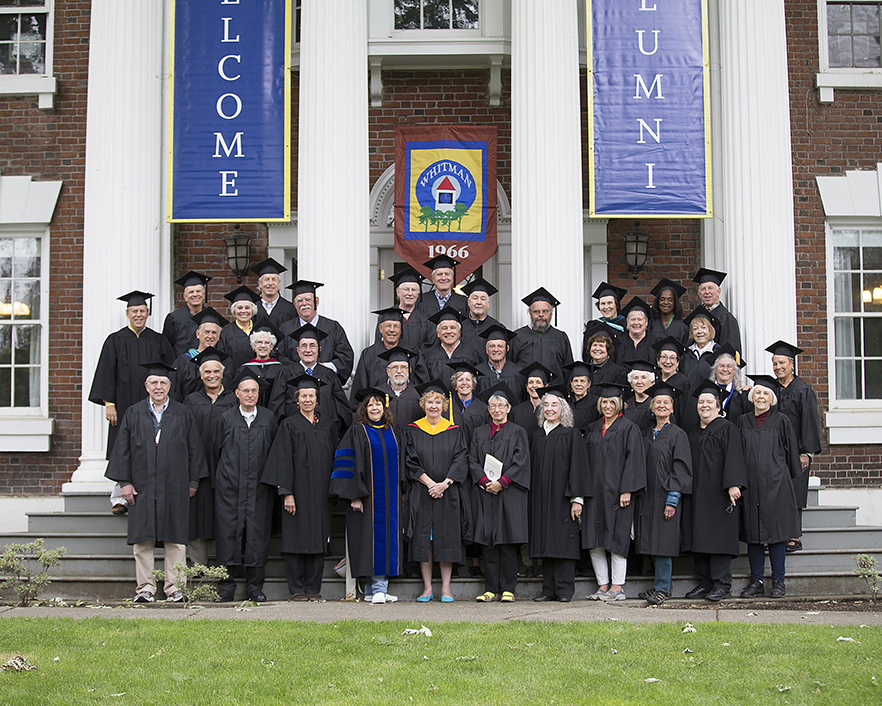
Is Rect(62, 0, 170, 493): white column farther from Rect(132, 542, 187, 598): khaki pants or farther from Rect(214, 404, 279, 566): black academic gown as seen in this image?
Rect(214, 404, 279, 566): black academic gown

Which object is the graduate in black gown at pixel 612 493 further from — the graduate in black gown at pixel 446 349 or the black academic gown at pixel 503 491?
the graduate in black gown at pixel 446 349

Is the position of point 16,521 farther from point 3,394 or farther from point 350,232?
point 350,232

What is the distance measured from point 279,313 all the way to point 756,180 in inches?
197

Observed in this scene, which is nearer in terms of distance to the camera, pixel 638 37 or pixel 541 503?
pixel 541 503

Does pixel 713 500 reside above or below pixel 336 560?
above

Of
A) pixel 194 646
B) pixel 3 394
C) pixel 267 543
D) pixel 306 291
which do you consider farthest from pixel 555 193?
pixel 3 394

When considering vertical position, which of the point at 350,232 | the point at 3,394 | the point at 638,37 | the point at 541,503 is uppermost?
the point at 638,37

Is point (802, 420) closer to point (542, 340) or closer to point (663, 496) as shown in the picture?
point (663, 496)

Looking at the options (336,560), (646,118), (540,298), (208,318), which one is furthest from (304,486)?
(646,118)

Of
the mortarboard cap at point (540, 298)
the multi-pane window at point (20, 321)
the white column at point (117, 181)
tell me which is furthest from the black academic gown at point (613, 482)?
the multi-pane window at point (20, 321)

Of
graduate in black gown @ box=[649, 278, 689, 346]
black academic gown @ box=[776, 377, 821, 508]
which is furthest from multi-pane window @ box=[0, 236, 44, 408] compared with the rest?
black academic gown @ box=[776, 377, 821, 508]

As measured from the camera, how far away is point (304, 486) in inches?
341

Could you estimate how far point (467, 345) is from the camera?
9.77m

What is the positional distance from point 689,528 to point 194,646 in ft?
14.1
